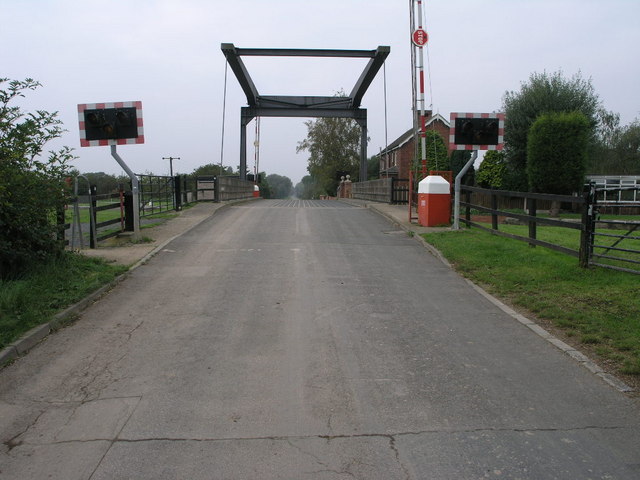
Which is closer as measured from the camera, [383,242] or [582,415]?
[582,415]

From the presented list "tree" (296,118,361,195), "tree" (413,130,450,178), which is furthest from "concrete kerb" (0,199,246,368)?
"tree" (296,118,361,195)

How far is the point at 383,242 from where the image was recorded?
12758mm

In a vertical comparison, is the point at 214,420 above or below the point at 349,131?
below

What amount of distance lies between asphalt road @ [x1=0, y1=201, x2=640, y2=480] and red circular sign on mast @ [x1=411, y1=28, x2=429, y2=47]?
1003 cm

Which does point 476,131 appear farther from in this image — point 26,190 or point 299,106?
point 299,106

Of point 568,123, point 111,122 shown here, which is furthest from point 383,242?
point 568,123

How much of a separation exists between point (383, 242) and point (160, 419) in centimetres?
936

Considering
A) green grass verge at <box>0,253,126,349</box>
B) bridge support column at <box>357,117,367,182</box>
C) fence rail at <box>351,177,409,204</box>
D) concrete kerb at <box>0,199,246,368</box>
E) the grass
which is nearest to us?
concrete kerb at <box>0,199,246,368</box>

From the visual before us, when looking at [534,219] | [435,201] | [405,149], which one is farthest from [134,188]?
[405,149]

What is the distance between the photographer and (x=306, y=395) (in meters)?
4.28

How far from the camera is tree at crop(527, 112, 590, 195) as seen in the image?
26.6 meters

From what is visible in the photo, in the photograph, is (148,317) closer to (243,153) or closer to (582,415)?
(582,415)

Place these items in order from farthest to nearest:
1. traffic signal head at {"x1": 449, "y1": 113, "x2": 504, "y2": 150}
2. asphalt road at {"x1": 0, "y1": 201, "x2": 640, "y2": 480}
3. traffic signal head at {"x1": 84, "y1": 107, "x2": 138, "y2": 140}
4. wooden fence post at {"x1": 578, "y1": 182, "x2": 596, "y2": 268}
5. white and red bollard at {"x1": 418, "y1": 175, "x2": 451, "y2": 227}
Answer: white and red bollard at {"x1": 418, "y1": 175, "x2": 451, "y2": 227}
traffic signal head at {"x1": 449, "y1": 113, "x2": 504, "y2": 150}
traffic signal head at {"x1": 84, "y1": 107, "x2": 138, "y2": 140}
wooden fence post at {"x1": 578, "y1": 182, "x2": 596, "y2": 268}
asphalt road at {"x1": 0, "y1": 201, "x2": 640, "y2": 480}

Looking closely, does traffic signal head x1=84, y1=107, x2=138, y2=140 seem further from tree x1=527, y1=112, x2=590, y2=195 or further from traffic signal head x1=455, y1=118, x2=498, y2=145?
tree x1=527, y1=112, x2=590, y2=195
